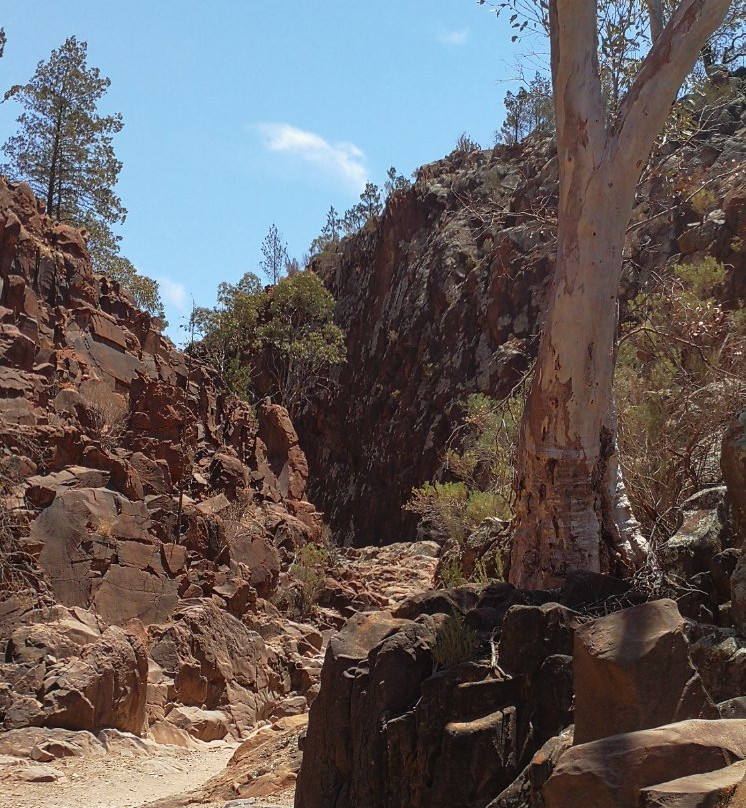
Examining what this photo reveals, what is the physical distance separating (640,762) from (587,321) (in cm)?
524

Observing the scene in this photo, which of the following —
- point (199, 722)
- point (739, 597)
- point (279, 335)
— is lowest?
point (199, 722)

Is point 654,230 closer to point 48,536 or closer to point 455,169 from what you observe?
point 455,169

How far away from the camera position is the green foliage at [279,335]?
36.5 metres

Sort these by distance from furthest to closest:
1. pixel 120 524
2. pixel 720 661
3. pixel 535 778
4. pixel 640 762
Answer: pixel 120 524, pixel 720 661, pixel 535 778, pixel 640 762

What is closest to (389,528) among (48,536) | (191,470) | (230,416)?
(230,416)

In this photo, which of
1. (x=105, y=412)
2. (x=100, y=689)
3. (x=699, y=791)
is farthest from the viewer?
(x=105, y=412)

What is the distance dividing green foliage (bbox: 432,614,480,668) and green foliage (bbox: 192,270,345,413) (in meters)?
31.0

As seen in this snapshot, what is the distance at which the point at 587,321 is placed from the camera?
778cm

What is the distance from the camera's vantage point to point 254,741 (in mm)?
9445

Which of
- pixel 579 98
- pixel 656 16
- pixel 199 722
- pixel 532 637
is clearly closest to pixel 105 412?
pixel 199 722

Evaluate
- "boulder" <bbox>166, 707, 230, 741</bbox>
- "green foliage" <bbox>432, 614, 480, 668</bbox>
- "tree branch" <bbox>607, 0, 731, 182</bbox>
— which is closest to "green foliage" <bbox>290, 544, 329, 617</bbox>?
"boulder" <bbox>166, 707, 230, 741</bbox>

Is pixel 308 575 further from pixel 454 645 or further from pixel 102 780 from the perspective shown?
pixel 454 645

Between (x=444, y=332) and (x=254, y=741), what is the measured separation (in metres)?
25.9

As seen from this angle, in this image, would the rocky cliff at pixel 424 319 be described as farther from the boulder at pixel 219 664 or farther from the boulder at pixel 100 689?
the boulder at pixel 100 689
